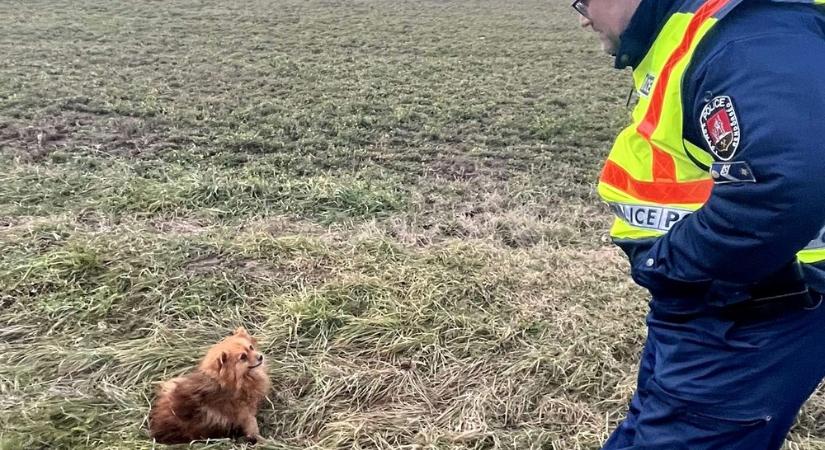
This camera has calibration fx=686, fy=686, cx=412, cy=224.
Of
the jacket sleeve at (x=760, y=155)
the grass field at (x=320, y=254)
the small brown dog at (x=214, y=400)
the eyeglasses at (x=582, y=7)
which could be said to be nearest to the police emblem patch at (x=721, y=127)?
the jacket sleeve at (x=760, y=155)

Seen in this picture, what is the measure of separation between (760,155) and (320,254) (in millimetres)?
3558

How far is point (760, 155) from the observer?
1369 millimetres

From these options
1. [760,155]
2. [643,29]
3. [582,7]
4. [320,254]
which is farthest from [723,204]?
[320,254]

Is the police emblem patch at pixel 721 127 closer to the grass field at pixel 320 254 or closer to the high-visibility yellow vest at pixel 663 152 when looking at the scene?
the high-visibility yellow vest at pixel 663 152

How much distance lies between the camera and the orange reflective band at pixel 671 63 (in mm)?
1508

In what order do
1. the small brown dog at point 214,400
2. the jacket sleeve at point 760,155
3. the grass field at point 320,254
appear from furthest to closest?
the grass field at point 320,254 < the small brown dog at point 214,400 < the jacket sleeve at point 760,155

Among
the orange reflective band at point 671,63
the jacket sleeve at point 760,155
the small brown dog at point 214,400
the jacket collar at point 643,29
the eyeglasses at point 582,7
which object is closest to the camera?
the jacket sleeve at point 760,155

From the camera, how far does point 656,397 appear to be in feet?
5.97

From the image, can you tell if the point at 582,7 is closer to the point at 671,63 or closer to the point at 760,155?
the point at 671,63

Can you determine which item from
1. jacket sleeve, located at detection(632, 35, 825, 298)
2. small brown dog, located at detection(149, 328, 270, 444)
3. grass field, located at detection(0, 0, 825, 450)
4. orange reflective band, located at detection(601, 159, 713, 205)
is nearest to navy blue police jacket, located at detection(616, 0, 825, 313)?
jacket sleeve, located at detection(632, 35, 825, 298)

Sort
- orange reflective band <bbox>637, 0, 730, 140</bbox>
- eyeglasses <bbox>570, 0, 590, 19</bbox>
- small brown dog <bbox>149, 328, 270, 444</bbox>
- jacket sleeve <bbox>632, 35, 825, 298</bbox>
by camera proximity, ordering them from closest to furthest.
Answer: jacket sleeve <bbox>632, 35, 825, 298</bbox> → orange reflective band <bbox>637, 0, 730, 140</bbox> → eyeglasses <bbox>570, 0, 590, 19</bbox> → small brown dog <bbox>149, 328, 270, 444</bbox>

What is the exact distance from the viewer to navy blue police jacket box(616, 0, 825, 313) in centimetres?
133

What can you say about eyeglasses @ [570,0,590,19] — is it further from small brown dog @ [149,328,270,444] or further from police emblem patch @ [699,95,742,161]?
small brown dog @ [149,328,270,444]

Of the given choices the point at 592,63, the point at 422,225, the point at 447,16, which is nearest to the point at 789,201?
the point at 422,225
